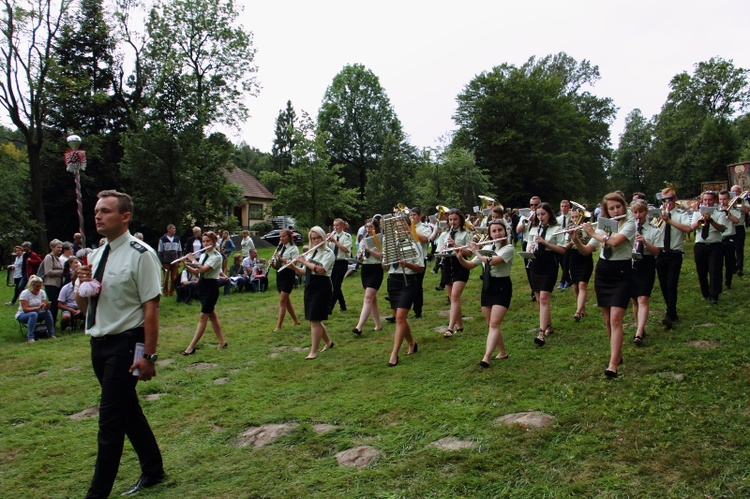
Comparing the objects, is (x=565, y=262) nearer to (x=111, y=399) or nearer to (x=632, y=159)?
(x=111, y=399)

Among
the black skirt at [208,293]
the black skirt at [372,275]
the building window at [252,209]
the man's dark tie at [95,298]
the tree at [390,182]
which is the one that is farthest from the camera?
the building window at [252,209]

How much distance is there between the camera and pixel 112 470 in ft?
13.7

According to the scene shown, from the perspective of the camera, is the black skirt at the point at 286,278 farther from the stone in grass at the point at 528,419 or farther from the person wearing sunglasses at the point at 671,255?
the person wearing sunglasses at the point at 671,255

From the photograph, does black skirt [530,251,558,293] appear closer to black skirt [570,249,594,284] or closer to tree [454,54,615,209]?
black skirt [570,249,594,284]

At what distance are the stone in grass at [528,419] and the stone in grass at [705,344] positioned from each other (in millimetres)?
3048

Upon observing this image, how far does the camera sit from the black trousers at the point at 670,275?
27.1 feet

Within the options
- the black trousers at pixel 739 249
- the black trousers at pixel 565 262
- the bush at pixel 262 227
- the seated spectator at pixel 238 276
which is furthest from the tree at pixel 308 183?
the black trousers at pixel 739 249

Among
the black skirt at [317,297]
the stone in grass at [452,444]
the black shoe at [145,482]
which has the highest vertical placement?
the black skirt at [317,297]

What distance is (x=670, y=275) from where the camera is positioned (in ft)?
27.5

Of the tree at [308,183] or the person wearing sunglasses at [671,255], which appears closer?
the person wearing sunglasses at [671,255]

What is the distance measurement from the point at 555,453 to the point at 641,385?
1.89 meters

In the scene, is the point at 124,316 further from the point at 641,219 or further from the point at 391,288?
the point at 641,219

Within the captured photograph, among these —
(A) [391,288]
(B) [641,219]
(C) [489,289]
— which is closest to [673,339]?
(B) [641,219]

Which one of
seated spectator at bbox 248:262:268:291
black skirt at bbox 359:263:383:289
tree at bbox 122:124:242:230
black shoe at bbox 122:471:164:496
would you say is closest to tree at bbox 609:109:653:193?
tree at bbox 122:124:242:230
